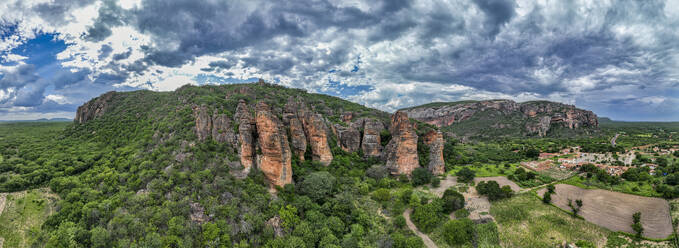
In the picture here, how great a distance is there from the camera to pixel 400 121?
6425cm

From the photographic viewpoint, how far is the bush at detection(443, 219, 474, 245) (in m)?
33.9

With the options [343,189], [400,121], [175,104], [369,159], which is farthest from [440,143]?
[175,104]

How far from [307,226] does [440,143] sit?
4316 centimetres

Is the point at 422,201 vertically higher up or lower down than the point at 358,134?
lower down

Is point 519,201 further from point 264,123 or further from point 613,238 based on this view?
point 264,123

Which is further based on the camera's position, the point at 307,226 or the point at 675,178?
the point at 675,178

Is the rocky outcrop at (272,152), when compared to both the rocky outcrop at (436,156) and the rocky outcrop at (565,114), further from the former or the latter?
the rocky outcrop at (565,114)

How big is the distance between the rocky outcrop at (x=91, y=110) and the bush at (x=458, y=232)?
94870mm

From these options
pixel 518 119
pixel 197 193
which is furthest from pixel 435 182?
pixel 518 119

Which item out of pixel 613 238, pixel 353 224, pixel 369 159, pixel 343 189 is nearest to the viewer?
pixel 613 238

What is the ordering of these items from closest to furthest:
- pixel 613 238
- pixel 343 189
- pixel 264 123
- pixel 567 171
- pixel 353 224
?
pixel 613 238
pixel 353 224
pixel 264 123
pixel 343 189
pixel 567 171

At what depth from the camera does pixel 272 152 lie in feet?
136

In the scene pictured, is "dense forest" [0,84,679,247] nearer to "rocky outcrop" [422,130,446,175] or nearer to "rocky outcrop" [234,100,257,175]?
"rocky outcrop" [234,100,257,175]

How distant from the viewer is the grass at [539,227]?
33.2 metres
